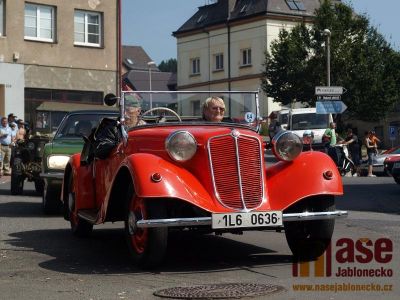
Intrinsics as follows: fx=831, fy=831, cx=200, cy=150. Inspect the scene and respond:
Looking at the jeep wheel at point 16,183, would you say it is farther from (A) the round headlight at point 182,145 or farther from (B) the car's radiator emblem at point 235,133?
(B) the car's radiator emblem at point 235,133

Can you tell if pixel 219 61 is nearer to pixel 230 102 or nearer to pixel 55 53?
pixel 55 53

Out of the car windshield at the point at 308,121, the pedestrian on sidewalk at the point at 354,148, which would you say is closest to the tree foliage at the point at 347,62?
the car windshield at the point at 308,121

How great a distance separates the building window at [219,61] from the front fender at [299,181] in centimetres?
6276

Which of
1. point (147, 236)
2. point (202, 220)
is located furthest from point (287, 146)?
point (147, 236)

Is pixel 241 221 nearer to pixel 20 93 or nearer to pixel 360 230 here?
pixel 360 230

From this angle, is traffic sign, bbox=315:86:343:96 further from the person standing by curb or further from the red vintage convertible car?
the red vintage convertible car

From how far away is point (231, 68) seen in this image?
2736 inches

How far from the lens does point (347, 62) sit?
5169 cm

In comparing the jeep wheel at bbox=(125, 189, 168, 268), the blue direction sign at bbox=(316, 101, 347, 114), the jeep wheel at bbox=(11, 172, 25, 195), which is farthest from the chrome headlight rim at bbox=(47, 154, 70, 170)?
the blue direction sign at bbox=(316, 101, 347, 114)

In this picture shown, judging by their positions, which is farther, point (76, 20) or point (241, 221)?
point (76, 20)

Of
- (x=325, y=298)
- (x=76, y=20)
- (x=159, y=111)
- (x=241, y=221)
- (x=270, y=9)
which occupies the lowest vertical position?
(x=325, y=298)

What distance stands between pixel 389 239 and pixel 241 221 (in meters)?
3.24

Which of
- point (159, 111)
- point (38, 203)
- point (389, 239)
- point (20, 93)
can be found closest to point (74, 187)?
point (159, 111)

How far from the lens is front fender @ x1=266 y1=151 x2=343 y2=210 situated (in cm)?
777
